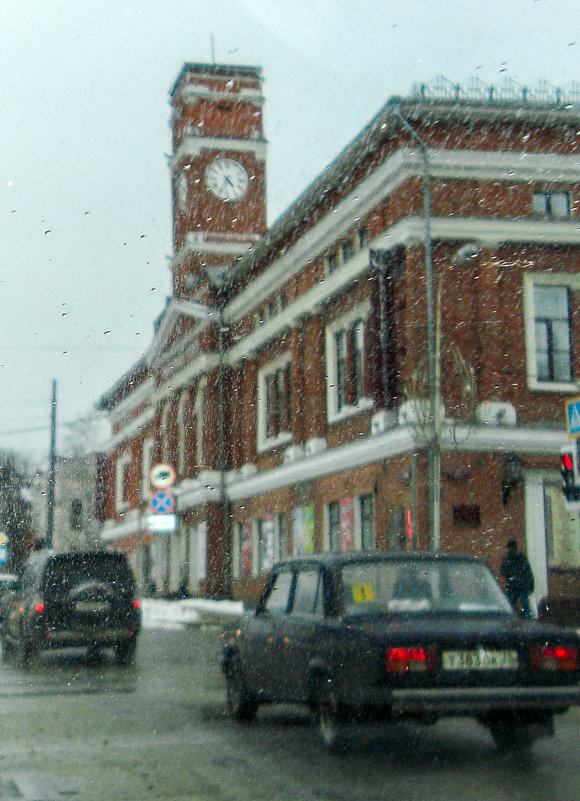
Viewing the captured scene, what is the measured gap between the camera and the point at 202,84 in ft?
169

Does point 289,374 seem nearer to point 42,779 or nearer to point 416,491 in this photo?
point 416,491

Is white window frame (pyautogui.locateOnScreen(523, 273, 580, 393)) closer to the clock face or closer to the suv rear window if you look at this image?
the suv rear window

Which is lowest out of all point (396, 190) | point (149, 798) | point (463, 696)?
point (149, 798)

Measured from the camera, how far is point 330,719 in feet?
29.4

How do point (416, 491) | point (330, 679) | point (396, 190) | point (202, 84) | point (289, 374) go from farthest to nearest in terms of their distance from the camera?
point (202, 84) < point (289, 374) < point (396, 190) < point (416, 491) < point (330, 679)

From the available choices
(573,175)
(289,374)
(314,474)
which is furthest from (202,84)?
(573,175)

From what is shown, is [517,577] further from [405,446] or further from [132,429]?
[132,429]

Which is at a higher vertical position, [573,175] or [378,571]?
[573,175]

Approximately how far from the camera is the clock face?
5216 cm

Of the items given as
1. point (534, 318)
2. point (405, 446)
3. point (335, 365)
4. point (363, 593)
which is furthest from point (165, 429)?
point (363, 593)

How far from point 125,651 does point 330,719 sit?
33.3 ft

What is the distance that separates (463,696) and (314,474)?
27.2 m

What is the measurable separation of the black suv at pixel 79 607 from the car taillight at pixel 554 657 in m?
10.9

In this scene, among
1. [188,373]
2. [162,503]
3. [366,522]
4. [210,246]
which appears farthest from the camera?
[210,246]
